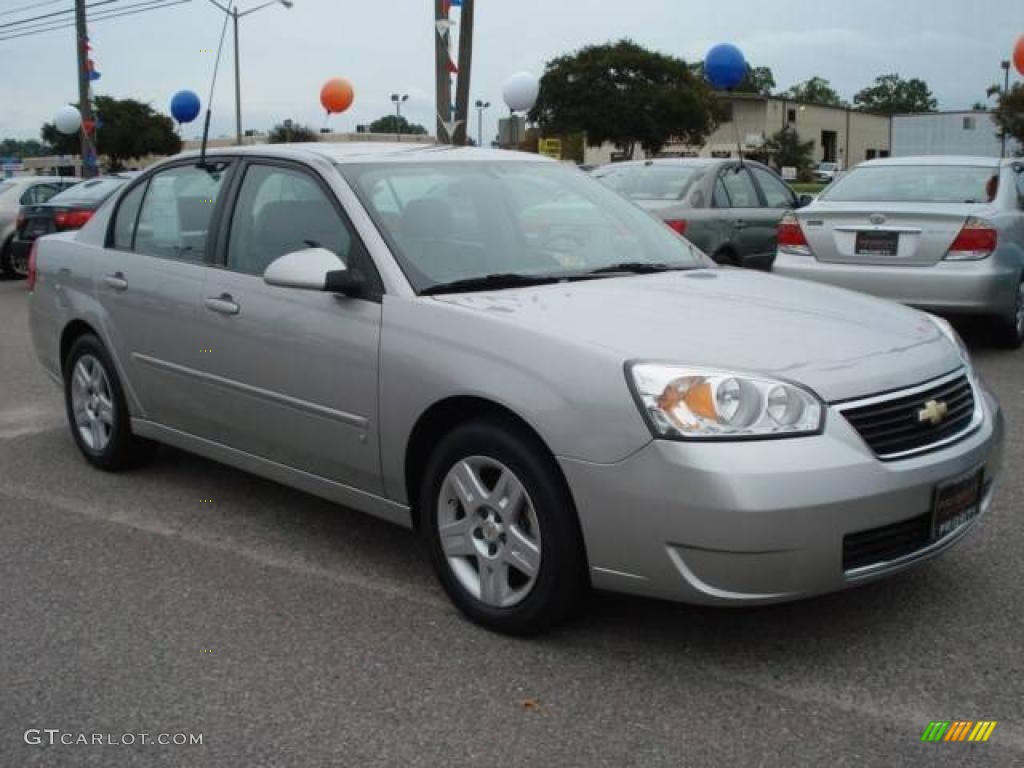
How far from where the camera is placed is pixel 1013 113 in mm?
55125

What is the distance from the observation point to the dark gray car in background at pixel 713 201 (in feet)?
33.7

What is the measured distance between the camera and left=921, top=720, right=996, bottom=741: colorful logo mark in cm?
298

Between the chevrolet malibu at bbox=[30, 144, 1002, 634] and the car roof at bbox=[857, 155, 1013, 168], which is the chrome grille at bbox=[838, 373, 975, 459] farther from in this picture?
the car roof at bbox=[857, 155, 1013, 168]

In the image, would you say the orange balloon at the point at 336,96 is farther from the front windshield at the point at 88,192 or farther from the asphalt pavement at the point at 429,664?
the asphalt pavement at the point at 429,664

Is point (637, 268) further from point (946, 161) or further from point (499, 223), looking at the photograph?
point (946, 161)

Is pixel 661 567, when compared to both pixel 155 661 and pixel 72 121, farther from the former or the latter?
pixel 72 121

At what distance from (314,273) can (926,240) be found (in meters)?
5.70

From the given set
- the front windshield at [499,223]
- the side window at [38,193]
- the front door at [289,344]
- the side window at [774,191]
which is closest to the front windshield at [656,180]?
the side window at [774,191]

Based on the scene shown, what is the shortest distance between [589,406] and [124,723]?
1.51 metres

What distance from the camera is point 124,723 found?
123 inches

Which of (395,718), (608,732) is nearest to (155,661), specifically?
(395,718)

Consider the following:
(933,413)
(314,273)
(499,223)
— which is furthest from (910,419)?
(314,273)

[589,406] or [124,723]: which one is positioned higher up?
[589,406]

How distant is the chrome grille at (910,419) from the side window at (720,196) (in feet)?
23.3
